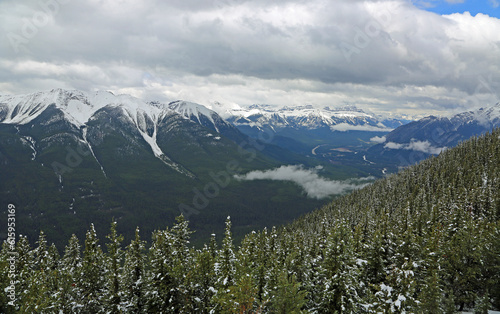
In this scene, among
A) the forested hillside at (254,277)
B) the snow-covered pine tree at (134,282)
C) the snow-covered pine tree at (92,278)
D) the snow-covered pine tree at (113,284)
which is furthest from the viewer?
the snow-covered pine tree at (92,278)

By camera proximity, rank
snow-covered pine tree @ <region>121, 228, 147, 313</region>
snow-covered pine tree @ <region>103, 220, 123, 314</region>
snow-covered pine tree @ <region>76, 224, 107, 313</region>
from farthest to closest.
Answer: snow-covered pine tree @ <region>76, 224, 107, 313</region> → snow-covered pine tree @ <region>121, 228, 147, 313</region> → snow-covered pine tree @ <region>103, 220, 123, 314</region>

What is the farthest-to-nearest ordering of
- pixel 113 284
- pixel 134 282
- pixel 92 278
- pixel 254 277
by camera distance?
pixel 92 278, pixel 134 282, pixel 113 284, pixel 254 277

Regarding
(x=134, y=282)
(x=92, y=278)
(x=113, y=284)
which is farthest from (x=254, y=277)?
(x=92, y=278)

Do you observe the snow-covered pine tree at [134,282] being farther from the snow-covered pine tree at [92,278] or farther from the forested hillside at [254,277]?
the snow-covered pine tree at [92,278]

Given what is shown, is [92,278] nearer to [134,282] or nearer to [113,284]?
[113,284]

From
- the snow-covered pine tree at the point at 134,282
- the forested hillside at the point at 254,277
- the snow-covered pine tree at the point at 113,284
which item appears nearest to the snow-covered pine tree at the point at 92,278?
the forested hillside at the point at 254,277

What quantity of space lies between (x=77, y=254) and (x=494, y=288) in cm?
5875

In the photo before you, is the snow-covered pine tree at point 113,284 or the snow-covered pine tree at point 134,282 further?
the snow-covered pine tree at point 134,282

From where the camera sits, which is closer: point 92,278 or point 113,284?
point 113,284

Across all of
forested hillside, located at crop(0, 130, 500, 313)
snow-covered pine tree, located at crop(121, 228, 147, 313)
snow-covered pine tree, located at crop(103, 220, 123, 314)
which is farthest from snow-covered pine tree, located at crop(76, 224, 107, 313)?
snow-covered pine tree, located at crop(121, 228, 147, 313)

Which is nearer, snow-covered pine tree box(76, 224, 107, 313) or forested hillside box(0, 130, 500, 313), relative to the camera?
forested hillside box(0, 130, 500, 313)

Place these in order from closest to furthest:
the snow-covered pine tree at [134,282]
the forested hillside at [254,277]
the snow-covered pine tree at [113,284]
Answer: the forested hillside at [254,277], the snow-covered pine tree at [113,284], the snow-covered pine tree at [134,282]

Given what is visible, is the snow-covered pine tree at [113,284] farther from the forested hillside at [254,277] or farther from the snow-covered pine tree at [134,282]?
the snow-covered pine tree at [134,282]

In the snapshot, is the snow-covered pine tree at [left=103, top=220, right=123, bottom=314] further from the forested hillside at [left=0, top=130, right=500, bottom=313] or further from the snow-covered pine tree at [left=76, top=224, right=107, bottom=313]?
the snow-covered pine tree at [left=76, top=224, right=107, bottom=313]
